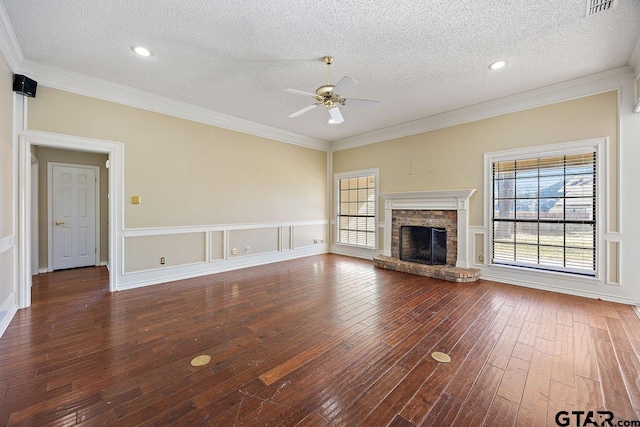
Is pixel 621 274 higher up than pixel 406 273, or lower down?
higher up

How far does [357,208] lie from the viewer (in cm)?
662

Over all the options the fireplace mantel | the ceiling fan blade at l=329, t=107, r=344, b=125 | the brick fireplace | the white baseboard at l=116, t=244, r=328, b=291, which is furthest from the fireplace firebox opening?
the ceiling fan blade at l=329, t=107, r=344, b=125

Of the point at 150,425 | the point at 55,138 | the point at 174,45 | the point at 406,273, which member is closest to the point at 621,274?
the point at 406,273

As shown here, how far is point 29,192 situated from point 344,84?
403 cm

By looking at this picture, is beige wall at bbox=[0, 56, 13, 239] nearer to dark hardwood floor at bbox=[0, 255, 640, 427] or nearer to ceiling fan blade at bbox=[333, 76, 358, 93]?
dark hardwood floor at bbox=[0, 255, 640, 427]

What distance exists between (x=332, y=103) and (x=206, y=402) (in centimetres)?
301

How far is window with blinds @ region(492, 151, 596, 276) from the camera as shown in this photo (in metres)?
3.68

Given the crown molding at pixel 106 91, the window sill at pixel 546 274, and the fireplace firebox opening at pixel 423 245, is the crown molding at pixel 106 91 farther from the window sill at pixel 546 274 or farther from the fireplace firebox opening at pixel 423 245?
the window sill at pixel 546 274

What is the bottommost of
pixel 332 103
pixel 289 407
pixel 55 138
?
pixel 289 407

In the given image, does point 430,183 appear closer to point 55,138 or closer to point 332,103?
point 332,103

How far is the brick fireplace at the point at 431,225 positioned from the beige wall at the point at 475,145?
22 centimetres

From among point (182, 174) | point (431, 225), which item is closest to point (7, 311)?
point (182, 174)

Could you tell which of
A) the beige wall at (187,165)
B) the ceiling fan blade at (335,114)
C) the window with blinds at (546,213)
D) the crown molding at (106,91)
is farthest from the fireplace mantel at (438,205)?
the crown molding at (106,91)

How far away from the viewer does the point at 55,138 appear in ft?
11.1
